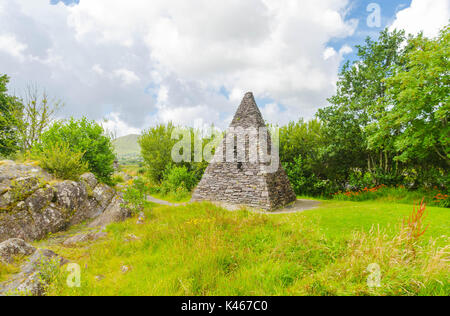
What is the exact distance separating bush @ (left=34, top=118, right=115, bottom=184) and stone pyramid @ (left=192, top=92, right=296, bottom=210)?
595cm

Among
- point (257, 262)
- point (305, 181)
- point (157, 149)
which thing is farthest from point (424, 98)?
point (157, 149)

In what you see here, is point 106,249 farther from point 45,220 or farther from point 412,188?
point 412,188

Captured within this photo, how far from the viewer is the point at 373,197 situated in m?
12.7

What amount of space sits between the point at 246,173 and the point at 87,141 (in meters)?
9.42

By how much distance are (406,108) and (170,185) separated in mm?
16780

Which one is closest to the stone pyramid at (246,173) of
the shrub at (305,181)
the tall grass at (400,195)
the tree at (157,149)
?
the shrub at (305,181)

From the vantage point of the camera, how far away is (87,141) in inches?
414

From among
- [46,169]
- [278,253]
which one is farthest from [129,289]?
[46,169]

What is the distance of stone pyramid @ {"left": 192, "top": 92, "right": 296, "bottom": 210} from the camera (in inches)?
419

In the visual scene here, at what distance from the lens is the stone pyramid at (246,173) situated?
1064 cm

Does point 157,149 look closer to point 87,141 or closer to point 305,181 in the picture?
point 87,141

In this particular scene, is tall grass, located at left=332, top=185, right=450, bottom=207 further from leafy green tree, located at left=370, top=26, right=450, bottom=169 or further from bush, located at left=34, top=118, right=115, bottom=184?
bush, located at left=34, top=118, right=115, bottom=184

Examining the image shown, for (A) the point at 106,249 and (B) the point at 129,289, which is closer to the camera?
(B) the point at 129,289

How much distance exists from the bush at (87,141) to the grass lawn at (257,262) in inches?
260
